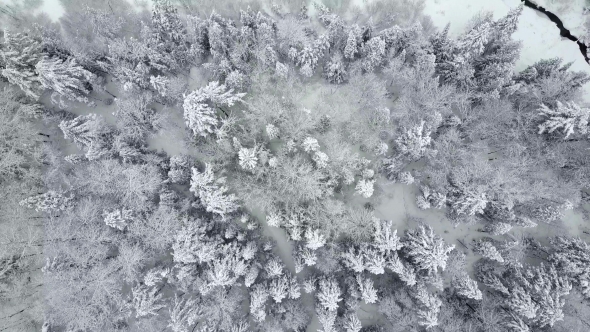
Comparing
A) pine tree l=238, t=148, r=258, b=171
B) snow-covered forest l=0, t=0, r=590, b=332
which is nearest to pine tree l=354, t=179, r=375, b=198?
snow-covered forest l=0, t=0, r=590, b=332

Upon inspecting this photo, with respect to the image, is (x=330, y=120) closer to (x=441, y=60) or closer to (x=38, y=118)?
(x=441, y=60)

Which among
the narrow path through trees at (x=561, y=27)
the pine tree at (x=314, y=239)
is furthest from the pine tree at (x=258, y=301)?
the narrow path through trees at (x=561, y=27)

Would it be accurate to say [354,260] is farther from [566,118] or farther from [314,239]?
[566,118]

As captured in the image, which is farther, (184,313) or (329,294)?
(184,313)

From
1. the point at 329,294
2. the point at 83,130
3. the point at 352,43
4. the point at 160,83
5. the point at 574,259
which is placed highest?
the point at 352,43

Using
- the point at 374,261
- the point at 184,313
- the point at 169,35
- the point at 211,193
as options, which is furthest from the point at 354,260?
the point at 169,35

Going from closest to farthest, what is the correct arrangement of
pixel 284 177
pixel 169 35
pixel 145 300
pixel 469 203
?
pixel 469 203, pixel 145 300, pixel 284 177, pixel 169 35

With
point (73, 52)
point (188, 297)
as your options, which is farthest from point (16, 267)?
point (73, 52)
